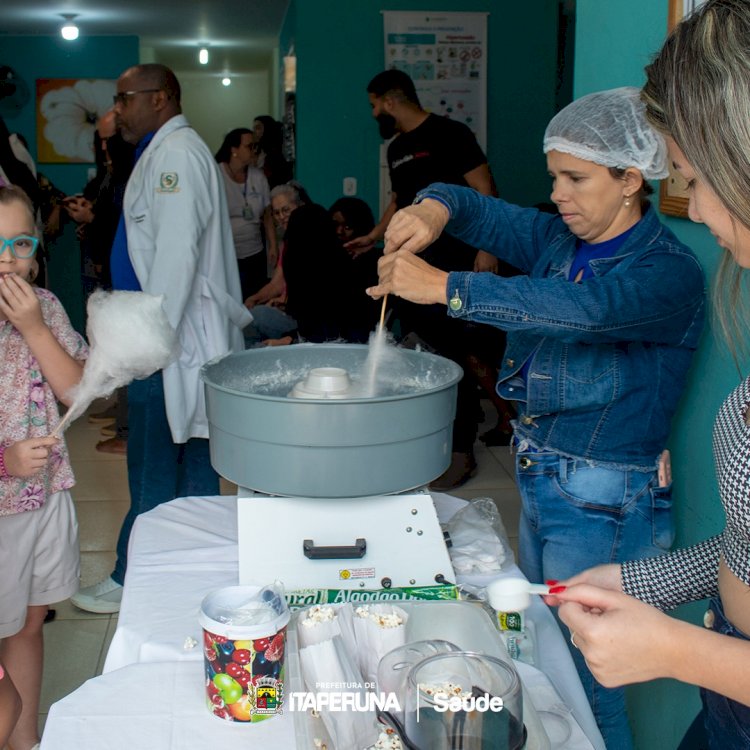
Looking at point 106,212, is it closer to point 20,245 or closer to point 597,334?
point 20,245

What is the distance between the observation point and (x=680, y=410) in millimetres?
1849

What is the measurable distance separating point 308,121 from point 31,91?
3608 mm

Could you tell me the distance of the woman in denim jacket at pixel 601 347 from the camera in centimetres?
147

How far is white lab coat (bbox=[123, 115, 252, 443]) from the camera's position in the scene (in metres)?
2.59

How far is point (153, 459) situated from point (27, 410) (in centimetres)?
96

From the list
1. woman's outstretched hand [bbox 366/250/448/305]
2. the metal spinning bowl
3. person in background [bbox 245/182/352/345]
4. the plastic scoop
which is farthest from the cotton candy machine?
person in background [bbox 245/182/352/345]

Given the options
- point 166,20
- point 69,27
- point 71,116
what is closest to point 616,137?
point 69,27

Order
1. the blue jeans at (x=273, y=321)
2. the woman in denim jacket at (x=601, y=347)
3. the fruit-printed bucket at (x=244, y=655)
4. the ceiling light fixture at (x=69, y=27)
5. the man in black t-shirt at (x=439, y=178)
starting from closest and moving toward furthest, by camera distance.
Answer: the fruit-printed bucket at (x=244, y=655)
the woman in denim jacket at (x=601, y=347)
the man in black t-shirt at (x=439, y=178)
the blue jeans at (x=273, y=321)
the ceiling light fixture at (x=69, y=27)

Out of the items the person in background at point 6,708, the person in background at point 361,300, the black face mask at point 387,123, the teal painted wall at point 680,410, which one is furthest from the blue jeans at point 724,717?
the black face mask at point 387,123

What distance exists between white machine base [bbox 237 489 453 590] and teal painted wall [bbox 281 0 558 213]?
4.55 meters

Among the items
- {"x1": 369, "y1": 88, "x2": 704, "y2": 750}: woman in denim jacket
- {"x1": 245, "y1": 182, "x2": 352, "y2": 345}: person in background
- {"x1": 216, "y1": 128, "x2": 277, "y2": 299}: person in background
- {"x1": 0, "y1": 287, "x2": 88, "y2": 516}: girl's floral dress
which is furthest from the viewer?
{"x1": 216, "y1": 128, "x2": 277, "y2": 299}: person in background

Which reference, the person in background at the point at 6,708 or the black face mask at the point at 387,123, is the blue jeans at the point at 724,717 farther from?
the black face mask at the point at 387,123

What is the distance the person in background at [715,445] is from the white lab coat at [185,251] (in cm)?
178

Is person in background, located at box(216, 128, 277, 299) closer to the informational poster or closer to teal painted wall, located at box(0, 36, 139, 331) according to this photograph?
the informational poster
